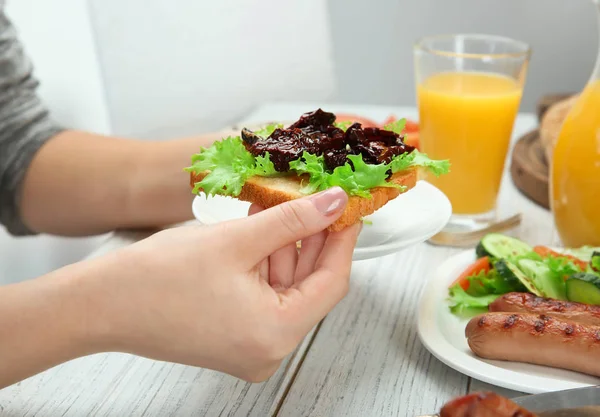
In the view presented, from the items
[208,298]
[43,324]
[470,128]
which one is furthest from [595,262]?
[43,324]

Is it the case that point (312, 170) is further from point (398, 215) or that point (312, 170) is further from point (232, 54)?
point (232, 54)

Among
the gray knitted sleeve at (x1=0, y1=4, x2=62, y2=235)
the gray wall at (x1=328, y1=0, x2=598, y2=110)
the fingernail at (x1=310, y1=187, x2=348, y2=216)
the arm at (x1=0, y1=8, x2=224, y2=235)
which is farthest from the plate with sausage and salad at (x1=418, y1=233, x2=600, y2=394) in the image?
the gray wall at (x1=328, y1=0, x2=598, y2=110)

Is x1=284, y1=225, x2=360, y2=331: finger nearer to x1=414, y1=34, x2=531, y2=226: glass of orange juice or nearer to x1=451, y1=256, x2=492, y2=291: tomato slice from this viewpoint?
x1=451, y1=256, x2=492, y2=291: tomato slice

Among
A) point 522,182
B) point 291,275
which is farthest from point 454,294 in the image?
point 522,182

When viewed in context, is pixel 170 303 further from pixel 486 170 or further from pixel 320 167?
pixel 486 170

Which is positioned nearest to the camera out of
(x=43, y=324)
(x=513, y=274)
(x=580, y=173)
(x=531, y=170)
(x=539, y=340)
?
(x=43, y=324)

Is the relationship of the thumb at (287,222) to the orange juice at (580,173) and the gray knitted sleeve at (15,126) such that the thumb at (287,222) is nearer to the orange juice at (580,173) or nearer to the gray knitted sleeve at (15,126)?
the orange juice at (580,173)
